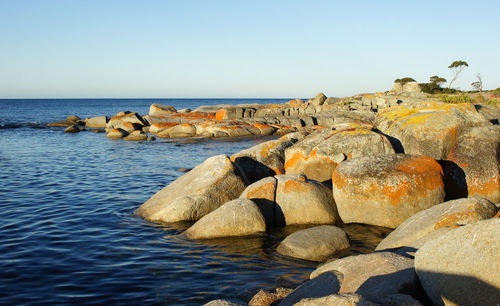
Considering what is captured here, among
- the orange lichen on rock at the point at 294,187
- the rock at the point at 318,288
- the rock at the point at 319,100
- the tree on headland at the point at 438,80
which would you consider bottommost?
the rock at the point at 318,288

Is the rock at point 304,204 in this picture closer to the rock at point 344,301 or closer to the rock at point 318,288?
the rock at point 318,288

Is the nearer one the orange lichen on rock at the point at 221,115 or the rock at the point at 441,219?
the rock at the point at 441,219

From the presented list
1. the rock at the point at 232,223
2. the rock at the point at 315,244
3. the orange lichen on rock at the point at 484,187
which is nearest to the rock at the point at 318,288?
the rock at the point at 315,244

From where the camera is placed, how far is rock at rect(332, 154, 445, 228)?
28.6ft

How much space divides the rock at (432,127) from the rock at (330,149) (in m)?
0.86

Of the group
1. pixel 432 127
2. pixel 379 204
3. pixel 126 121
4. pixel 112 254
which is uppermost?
pixel 432 127

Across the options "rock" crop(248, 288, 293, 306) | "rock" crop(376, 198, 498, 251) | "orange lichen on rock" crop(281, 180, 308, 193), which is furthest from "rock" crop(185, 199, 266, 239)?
"rock" crop(248, 288, 293, 306)

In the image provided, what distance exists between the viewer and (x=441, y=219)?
257 inches

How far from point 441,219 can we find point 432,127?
5312 mm

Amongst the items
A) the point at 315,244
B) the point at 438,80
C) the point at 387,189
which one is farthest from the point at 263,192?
the point at 438,80

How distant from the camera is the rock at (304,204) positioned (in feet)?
30.5

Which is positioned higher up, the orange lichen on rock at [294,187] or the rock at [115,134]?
the orange lichen on rock at [294,187]

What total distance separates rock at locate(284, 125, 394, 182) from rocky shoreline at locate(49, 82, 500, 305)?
0.10ft

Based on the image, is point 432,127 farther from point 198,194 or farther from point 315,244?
point 198,194
